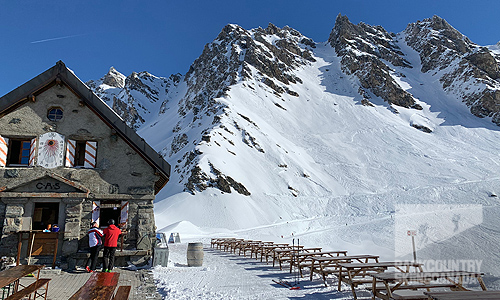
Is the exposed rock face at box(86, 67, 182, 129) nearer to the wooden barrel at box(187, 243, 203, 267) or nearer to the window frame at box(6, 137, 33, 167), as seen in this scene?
the window frame at box(6, 137, 33, 167)

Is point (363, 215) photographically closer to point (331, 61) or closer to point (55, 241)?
point (55, 241)

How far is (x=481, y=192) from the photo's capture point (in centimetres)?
4444

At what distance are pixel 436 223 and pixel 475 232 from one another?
726cm

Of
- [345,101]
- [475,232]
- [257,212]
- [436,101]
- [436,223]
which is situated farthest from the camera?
[436,101]

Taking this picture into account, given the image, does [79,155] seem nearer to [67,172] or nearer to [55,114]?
[67,172]

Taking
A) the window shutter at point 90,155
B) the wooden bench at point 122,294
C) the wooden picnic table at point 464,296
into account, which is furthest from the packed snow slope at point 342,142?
the window shutter at point 90,155

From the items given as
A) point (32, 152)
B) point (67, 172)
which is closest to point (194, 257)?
point (67, 172)

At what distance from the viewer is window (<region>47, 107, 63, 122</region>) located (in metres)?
13.6

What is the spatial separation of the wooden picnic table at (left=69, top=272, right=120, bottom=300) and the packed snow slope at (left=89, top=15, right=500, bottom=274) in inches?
542

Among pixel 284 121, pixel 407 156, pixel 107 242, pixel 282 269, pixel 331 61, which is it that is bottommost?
pixel 282 269

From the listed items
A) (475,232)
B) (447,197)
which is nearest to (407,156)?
(447,197)

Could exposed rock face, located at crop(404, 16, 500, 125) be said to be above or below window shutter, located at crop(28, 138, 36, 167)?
above

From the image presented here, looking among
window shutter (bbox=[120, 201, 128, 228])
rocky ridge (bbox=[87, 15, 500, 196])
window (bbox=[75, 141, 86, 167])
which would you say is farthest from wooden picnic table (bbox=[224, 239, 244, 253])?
rocky ridge (bbox=[87, 15, 500, 196])

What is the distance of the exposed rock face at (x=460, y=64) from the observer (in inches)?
3767
